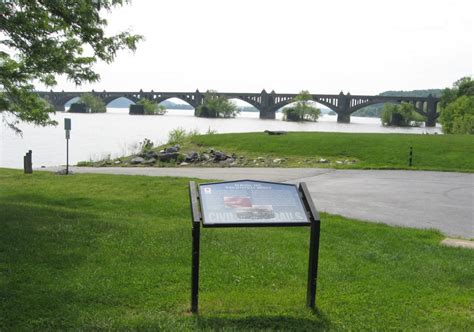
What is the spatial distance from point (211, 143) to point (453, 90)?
7470cm

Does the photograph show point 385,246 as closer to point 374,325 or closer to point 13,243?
point 374,325

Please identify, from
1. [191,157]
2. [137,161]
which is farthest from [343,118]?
[137,161]

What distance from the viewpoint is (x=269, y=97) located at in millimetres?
111438

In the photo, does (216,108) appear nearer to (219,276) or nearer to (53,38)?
(53,38)

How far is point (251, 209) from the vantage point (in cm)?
497

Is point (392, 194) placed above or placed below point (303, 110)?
below

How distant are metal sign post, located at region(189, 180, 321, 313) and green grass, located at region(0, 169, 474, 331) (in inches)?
19.2

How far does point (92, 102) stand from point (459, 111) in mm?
81356

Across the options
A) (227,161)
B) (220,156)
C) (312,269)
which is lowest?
(227,161)

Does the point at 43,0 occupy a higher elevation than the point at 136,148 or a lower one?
higher

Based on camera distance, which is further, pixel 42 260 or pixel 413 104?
pixel 413 104

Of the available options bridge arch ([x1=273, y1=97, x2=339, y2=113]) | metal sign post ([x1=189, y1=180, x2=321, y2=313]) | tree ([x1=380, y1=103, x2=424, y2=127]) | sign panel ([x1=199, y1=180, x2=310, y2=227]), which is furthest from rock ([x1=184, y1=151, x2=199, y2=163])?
bridge arch ([x1=273, y1=97, x2=339, y2=113])

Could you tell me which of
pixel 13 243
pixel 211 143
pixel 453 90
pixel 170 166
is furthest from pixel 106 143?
pixel 453 90

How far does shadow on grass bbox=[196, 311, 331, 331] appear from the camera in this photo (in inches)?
183
